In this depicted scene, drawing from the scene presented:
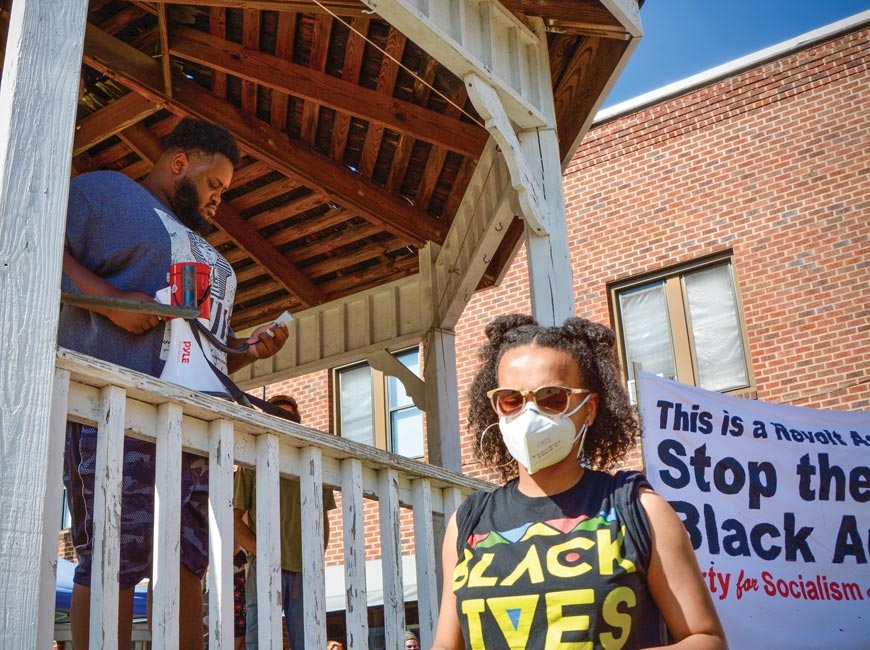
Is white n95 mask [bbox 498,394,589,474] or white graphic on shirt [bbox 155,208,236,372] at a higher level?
white graphic on shirt [bbox 155,208,236,372]

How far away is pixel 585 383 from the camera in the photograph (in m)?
2.37

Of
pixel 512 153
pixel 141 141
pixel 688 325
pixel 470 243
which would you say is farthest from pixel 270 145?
pixel 688 325

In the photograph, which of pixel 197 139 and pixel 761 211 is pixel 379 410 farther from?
pixel 197 139

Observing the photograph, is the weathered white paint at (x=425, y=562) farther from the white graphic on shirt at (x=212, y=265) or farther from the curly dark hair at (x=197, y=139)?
the curly dark hair at (x=197, y=139)

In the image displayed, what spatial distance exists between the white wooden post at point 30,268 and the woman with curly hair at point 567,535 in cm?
98

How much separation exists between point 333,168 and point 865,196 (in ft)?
24.6

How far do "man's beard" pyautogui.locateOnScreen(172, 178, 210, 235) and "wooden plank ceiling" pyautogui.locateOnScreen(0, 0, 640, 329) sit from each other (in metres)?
1.12

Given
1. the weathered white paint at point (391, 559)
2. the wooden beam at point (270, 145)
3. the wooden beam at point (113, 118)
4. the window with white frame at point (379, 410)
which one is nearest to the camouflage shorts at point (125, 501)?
the weathered white paint at point (391, 559)

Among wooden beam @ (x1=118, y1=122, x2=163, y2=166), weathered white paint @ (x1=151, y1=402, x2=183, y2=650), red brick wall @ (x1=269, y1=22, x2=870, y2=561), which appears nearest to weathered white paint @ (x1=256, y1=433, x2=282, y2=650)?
weathered white paint @ (x1=151, y1=402, x2=183, y2=650)

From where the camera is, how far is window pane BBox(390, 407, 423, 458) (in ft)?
44.8

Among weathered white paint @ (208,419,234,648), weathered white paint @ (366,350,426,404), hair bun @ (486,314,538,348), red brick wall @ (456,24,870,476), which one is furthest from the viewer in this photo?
red brick wall @ (456,24,870,476)

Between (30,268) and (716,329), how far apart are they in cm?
1054

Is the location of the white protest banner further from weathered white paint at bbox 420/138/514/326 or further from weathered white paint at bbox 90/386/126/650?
weathered white paint at bbox 90/386/126/650

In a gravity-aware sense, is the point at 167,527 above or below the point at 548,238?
below
